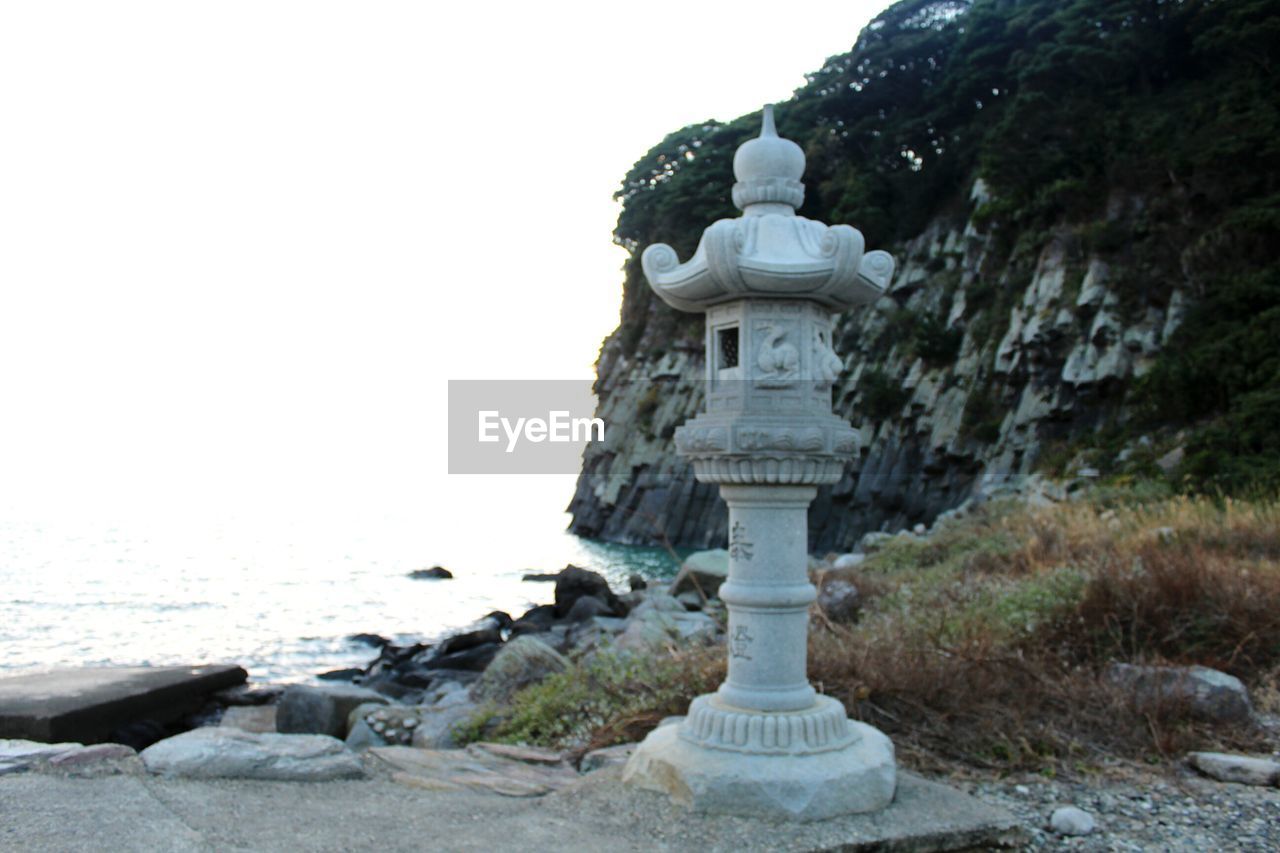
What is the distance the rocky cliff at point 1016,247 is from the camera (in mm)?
21234

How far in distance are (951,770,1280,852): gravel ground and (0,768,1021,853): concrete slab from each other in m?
0.33

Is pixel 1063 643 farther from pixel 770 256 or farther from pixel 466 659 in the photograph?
pixel 466 659

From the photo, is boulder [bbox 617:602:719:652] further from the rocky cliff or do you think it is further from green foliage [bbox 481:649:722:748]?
the rocky cliff

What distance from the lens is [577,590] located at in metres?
18.3

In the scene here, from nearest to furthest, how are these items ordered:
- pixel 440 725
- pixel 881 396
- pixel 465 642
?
pixel 440 725 → pixel 465 642 → pixel 881 396

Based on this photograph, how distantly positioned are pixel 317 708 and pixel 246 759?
4.52 meters

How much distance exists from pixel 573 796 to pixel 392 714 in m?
4.08

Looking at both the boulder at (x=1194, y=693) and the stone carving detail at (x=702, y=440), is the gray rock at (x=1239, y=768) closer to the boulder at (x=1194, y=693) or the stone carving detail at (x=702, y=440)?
the boulder at (x=1194, y=693)

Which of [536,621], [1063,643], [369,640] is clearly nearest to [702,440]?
[1063,643]

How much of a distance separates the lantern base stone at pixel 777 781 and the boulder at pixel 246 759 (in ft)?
5.07

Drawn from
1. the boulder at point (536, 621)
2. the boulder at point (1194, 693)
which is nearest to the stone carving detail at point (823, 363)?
the boulder at point (1194, 693)

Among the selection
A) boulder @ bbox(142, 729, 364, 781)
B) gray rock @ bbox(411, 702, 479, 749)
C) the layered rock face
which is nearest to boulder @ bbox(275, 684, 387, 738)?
gray rock @ bbox(411, 702, 479, 749)

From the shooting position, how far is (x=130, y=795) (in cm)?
436

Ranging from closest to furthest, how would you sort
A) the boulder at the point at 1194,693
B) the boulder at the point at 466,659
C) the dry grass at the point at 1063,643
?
the dry grass at the point at 1063,643, the boulder at the point at 1194,693, the boulder at the point at 466,659
